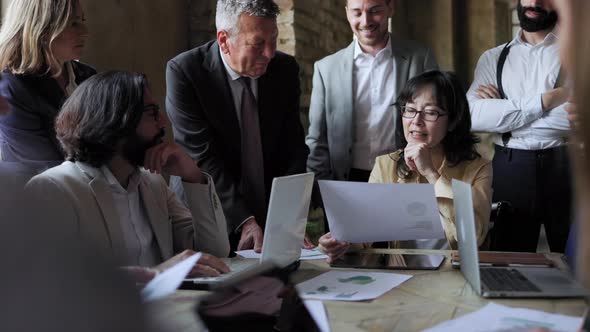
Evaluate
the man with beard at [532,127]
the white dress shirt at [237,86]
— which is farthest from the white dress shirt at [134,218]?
the man with beard at [532,127]

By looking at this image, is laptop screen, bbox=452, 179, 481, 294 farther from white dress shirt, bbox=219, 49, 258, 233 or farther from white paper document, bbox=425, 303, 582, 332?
white dress shirt, bbox=219, 49, 258, 233

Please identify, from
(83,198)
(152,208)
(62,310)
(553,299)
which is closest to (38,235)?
(62,310)

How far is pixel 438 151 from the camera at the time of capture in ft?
9.51

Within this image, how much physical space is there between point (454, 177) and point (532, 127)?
29.0 inches

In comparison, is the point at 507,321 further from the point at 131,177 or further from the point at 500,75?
the point at 500,75

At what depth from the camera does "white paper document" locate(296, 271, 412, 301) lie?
186 cm

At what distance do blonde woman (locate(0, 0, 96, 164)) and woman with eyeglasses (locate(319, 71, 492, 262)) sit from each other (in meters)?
1.33

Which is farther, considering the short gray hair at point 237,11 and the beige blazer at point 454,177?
A: the short gray hair at point 237,11

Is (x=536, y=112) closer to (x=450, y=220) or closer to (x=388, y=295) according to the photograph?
(x=450, y=220)

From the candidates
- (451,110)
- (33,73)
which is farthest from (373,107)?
(33,73)

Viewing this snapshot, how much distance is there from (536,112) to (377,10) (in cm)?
91

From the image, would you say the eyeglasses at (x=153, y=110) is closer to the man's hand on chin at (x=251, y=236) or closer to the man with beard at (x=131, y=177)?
the man with beard at (x=131, y=177)

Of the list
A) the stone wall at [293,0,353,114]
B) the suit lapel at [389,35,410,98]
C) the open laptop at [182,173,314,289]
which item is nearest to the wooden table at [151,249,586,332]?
the open laptop at [182,173,314,289]

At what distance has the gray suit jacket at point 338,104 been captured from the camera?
3.47 meters
